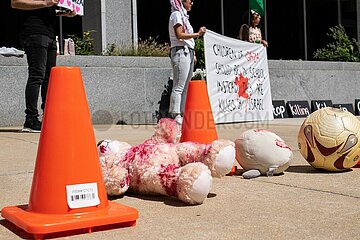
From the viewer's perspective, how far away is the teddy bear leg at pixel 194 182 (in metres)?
2.92

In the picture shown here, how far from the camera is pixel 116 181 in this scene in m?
3.14

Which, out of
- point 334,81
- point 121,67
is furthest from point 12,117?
point 334,81

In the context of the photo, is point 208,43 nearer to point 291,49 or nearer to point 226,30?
point 226,30

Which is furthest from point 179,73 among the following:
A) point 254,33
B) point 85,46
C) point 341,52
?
point 341,52

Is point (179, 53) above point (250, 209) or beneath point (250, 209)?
above

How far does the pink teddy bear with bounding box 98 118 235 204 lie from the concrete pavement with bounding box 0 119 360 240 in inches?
3.5

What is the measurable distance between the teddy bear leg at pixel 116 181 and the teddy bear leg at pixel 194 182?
0.36 m

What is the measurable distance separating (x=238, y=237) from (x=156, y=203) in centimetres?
83

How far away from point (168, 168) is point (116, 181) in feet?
1.05

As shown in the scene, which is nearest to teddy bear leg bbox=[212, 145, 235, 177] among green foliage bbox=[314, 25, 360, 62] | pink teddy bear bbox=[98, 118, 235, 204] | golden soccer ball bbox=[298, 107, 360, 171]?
pink teddy bear bbox=[98, 118, 235, 204]

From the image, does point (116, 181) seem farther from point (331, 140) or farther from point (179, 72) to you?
point (179, 72)

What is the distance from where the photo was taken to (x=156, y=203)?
10.4 feet

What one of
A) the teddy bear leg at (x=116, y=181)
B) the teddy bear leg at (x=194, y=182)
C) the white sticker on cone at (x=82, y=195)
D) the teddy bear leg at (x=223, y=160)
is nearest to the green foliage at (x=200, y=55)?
the teddy bear leg at (x=223, y=160)

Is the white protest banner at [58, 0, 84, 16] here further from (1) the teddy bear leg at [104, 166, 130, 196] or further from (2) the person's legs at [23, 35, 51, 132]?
(1) the teddy bear leg at [104, 166, 130, 196]
